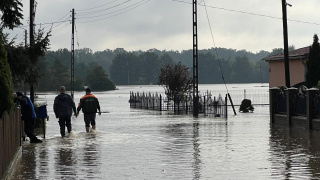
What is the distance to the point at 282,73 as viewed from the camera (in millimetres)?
57500

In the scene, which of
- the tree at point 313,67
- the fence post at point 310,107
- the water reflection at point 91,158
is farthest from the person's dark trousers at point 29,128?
the tree at point 313,67

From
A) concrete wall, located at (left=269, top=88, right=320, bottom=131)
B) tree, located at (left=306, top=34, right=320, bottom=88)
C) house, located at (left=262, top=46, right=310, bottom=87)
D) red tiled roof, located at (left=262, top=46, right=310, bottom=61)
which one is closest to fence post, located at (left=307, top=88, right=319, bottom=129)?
concrete wall, located at (left=269, top=88, right=320, bottom=131)

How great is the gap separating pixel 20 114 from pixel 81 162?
5.73 metres

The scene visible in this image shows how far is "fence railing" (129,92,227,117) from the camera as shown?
153ft

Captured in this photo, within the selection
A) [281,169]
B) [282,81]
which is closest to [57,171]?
[281,169]

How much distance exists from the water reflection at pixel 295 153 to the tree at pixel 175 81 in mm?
30994

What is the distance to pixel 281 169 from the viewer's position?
1498 cm

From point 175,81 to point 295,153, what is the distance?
41.4 m

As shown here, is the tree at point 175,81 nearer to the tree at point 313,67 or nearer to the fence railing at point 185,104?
the fence railing at point 185,104

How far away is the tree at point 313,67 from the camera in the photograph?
42.7 metres

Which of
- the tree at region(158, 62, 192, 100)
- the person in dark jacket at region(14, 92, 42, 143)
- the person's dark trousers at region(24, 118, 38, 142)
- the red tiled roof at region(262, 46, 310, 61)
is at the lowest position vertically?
the person's dark trousers at region(24, 118, 38, 142)

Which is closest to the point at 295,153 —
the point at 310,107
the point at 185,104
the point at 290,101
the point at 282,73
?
the point at 310,107

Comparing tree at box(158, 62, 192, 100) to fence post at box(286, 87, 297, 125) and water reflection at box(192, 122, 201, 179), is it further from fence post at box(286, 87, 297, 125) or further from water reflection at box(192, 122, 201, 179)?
water reflection at box(192, 122, 201, 179)

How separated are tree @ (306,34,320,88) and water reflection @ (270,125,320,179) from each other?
1470cm
